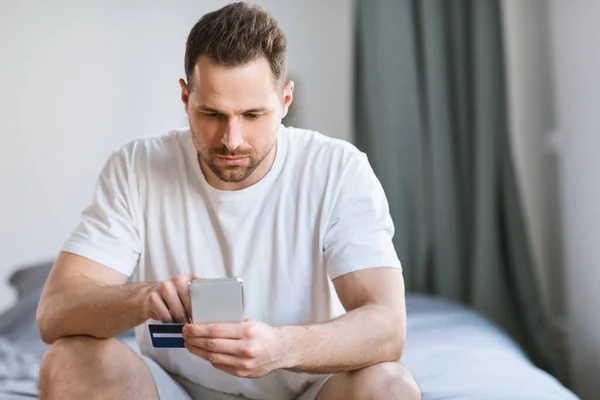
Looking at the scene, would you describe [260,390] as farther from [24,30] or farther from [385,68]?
[24,30]

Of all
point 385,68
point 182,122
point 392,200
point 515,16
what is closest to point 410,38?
point 385,68

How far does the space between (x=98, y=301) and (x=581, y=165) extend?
1.70m

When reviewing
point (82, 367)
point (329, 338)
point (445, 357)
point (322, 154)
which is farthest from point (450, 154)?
point (82, 367)

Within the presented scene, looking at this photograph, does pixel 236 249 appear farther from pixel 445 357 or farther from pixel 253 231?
pixel 445 357

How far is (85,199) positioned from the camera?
324 centimetres

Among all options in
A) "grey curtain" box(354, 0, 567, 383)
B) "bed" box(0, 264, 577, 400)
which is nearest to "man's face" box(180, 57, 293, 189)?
"bed" box(0, 264, 577, 400)

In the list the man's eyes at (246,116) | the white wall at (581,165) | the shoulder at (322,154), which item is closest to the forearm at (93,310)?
the man's eyes at (246,116)

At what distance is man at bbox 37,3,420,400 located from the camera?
134 cm

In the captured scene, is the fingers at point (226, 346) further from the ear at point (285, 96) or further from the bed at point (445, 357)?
the bed at point (445, 357)

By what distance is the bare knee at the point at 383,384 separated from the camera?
1297 millimetres

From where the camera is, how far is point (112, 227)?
151 cm

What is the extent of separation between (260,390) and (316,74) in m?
2.07

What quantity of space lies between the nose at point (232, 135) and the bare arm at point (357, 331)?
1.01ft

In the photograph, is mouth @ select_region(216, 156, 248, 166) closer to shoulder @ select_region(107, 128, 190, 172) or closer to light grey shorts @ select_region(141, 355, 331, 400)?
shoulder @ select_region(107, 128, 190, 172)
